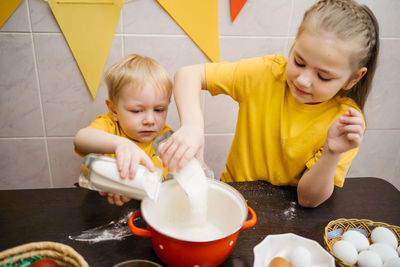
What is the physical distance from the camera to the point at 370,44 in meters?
0.82

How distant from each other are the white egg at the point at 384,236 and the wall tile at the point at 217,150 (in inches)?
37.4

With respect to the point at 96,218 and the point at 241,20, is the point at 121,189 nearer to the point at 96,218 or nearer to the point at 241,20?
the point at 96,218

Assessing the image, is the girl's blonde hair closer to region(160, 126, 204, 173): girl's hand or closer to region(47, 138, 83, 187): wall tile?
region(160, 126, 204, 173): girl's hand

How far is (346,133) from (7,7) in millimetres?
1337

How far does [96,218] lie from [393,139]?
66.3 inches

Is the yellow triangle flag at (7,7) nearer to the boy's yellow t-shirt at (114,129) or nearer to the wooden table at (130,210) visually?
the boy's yellow t-shirt at (114,129)

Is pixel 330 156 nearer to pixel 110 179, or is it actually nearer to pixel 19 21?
pixel 110 179

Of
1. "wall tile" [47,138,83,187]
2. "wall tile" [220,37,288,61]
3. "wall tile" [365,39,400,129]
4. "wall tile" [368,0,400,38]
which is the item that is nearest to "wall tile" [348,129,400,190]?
"wall tile" [365,39,400,129]

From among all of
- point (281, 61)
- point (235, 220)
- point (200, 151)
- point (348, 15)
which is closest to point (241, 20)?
point (281, 61)

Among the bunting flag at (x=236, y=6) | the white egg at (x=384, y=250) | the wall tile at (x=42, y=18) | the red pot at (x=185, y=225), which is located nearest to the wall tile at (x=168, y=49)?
the wall tile at (x=42, y=18)

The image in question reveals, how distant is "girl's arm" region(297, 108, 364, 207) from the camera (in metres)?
0.75

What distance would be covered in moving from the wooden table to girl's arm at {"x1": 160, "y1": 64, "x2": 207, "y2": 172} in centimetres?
20

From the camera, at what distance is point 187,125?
0.80 metres

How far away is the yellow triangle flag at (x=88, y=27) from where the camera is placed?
1.20m
